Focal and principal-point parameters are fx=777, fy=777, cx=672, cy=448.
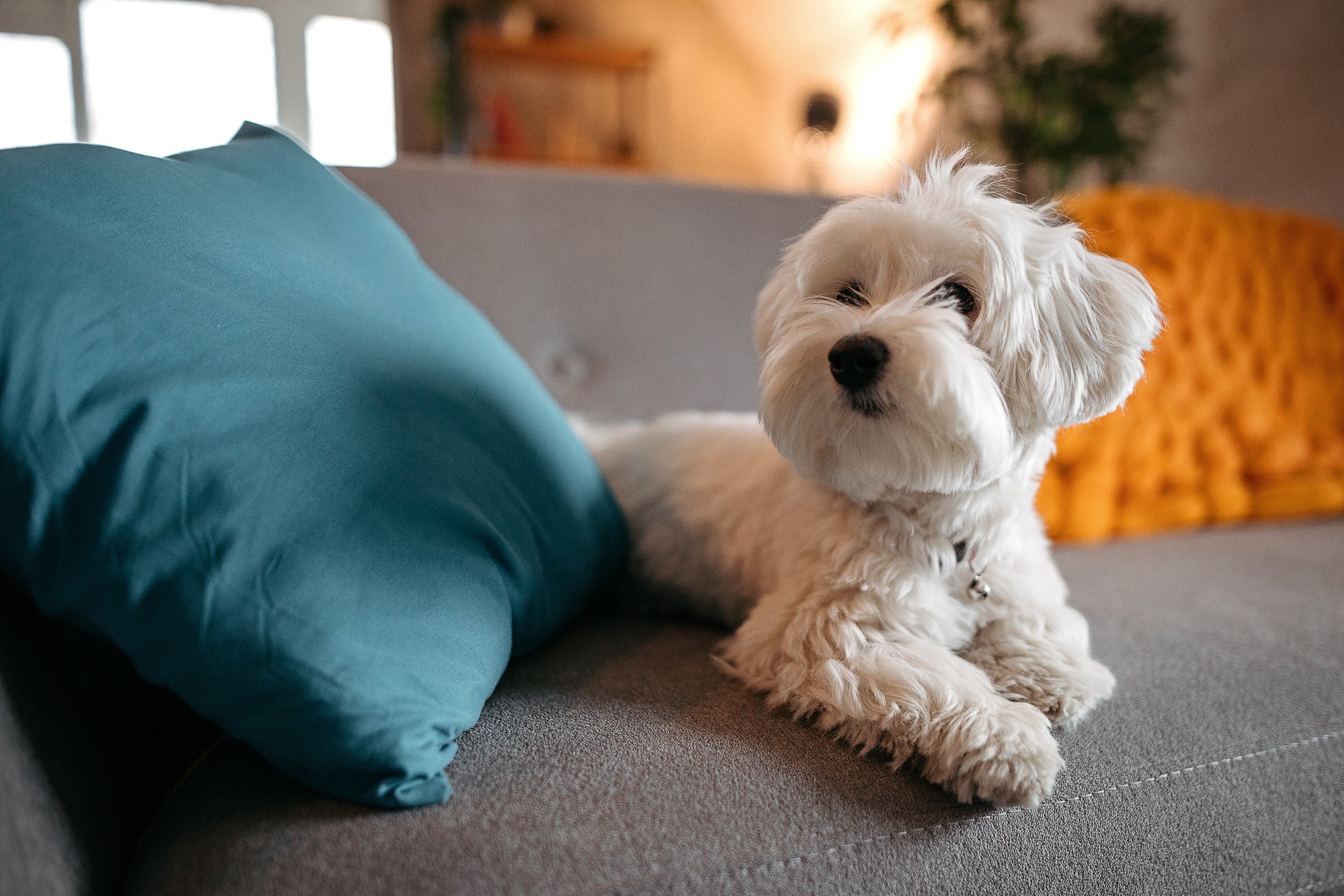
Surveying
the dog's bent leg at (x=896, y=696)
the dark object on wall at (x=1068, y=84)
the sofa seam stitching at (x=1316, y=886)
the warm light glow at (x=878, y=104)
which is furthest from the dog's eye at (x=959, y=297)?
the warm light glow at (x=878, y=104)

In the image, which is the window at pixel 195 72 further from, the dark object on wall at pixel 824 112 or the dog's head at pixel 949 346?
the dog's head at pixel 949 346

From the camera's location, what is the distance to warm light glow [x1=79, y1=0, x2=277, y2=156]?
18.3ft

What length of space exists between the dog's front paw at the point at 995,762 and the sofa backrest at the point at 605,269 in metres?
1.08

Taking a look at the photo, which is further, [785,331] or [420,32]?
[420,32]

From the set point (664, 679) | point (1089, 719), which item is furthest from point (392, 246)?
point (1089, 719)

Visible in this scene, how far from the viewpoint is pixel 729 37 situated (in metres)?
5.77

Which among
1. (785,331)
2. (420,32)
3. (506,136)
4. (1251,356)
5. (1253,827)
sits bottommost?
(1253,827)

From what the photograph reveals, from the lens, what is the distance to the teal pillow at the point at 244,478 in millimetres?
685

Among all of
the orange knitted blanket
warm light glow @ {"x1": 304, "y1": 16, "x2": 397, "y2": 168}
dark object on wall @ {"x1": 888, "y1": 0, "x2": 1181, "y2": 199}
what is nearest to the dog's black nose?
the orange knitted blanket

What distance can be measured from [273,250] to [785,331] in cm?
64

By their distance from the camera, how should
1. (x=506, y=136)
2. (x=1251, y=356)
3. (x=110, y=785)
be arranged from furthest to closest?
(x=506, y=136)
(x=1251, y=356)
(x=110, y=785)

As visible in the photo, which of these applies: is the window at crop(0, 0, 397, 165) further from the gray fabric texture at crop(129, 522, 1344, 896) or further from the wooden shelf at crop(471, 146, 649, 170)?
the gray fabric texture at crop(129, 522, 1344, 896)

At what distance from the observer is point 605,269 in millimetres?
1735

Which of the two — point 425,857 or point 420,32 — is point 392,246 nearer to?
point 425,857
